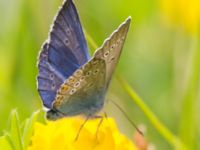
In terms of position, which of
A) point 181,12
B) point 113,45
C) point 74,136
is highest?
point 113,45

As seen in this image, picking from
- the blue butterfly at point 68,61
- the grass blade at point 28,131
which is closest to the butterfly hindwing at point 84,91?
the blue butterfly at point 68,61

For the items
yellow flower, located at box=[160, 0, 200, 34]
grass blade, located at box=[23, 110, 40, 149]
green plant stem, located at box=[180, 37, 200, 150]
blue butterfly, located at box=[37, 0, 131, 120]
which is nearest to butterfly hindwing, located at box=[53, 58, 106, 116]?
blue butterfly, located at box=[37, 0, 131, 120]

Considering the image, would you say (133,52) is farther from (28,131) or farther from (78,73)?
(28,131)

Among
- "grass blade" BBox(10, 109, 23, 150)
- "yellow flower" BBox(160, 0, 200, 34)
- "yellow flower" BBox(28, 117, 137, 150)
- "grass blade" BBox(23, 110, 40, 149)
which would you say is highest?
"grass blade" BBox(10, 109, 23, 150)

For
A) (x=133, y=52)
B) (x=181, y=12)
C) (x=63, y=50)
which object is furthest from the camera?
(x=181, y=12)

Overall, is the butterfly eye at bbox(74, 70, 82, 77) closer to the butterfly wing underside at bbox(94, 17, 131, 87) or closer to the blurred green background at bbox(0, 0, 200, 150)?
the butterfly wing underside at bbox(94, 17, 131, 87)

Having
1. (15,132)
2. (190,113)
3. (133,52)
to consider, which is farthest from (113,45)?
(133,52)
